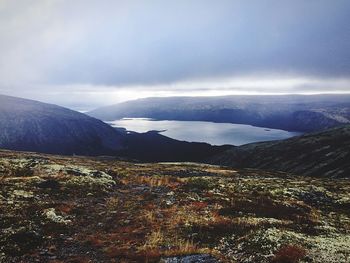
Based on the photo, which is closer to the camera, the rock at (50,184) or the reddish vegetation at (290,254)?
the reddish vegetation at (290,254)

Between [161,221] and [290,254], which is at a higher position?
[290,254]

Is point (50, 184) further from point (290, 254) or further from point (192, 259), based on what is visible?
point (290, 254)

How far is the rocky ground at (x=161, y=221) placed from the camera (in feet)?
79.6

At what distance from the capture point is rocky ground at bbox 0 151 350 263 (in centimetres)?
2425

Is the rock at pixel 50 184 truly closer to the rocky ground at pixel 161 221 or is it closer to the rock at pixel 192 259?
the rocky ground at pixel 161 221

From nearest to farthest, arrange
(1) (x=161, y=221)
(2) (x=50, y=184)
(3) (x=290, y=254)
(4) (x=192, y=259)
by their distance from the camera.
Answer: (4) (x=192, y=259) < (3) (x=290, y=254) < (1) (x=161, y=221) < (2) (x=50, y=184)

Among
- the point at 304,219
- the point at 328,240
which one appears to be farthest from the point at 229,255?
the point at 304,219

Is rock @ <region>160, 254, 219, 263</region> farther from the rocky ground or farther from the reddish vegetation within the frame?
the reddish vegetation

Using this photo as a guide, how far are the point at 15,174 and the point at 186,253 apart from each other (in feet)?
126

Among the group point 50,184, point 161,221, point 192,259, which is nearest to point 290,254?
point 192,259

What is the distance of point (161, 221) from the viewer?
34.1 meters

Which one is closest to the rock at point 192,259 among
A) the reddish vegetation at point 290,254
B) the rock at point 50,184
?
the reddish vegetation at point 290,254

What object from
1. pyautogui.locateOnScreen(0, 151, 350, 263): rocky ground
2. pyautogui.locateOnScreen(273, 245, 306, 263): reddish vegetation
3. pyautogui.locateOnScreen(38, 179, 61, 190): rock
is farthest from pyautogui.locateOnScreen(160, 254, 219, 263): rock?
pyautogui.locateOnScreen(38, 179, 61, 190): rock

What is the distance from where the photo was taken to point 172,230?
30875 millimetres
